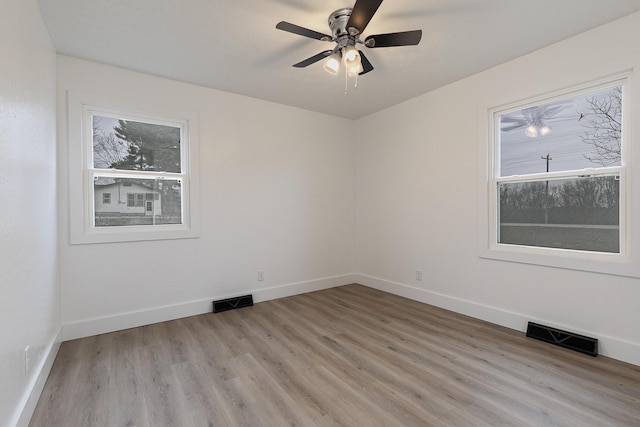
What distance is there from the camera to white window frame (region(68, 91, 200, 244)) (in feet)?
9.14

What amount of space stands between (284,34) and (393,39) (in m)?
0.93

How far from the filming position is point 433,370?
2205 mm

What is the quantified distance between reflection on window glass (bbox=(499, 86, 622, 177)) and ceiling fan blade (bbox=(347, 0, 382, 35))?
81.1 inches

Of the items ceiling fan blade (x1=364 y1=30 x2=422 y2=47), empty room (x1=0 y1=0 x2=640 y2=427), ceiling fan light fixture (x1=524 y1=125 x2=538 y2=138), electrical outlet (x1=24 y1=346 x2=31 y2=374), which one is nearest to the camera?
electrical outlet (x1=24 y1=346 x2=31 y2=374)

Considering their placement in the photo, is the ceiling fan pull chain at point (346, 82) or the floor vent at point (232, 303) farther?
the floor vent at point (232, 303)

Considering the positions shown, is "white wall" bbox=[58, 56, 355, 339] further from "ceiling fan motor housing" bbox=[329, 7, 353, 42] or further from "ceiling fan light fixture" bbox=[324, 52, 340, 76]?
"ceiling fan motor housing" bbox=[329, 7, 353, 42]

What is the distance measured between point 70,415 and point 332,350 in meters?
1.78

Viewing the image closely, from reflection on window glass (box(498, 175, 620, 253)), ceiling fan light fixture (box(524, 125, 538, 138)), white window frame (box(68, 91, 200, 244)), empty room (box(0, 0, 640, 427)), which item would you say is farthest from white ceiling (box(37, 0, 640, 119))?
reflection on window glass (box(498, 175, 620, 253))

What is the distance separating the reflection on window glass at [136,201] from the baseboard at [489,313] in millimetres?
2901

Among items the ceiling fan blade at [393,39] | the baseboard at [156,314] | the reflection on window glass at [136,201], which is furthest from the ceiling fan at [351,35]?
the baseboard at [156,314]

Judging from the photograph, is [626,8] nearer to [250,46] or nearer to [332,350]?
[250,46]

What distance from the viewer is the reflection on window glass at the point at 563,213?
246 centimetres

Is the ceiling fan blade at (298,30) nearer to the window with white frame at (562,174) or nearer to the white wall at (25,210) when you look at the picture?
the white wall at (25,210)

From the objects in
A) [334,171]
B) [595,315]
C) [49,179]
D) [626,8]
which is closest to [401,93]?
[334,171]
